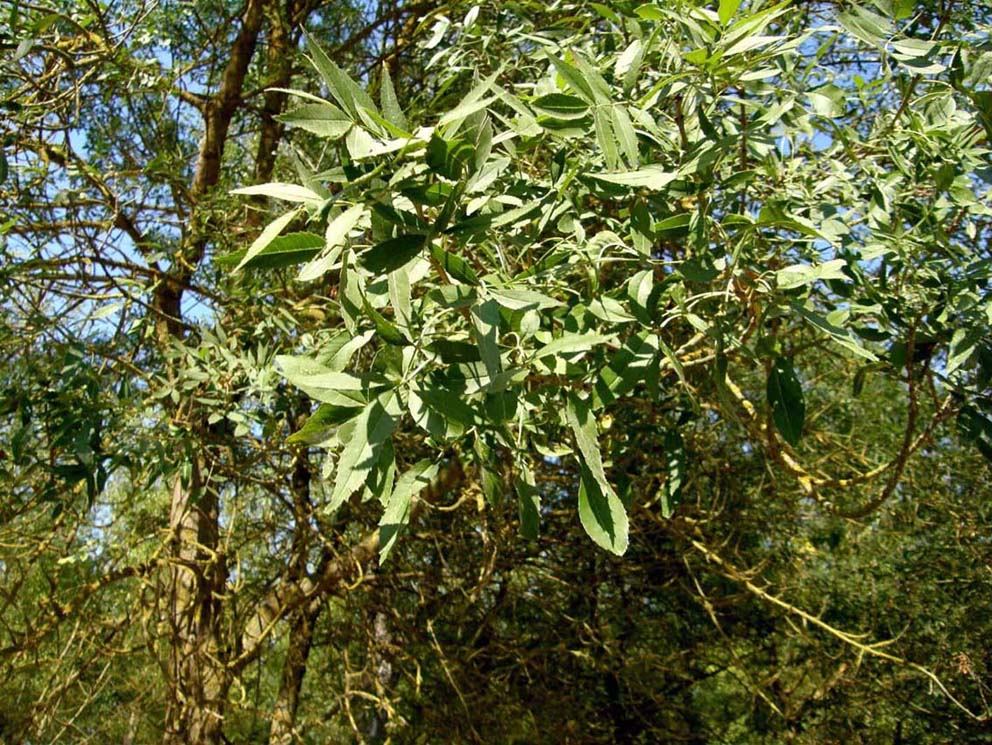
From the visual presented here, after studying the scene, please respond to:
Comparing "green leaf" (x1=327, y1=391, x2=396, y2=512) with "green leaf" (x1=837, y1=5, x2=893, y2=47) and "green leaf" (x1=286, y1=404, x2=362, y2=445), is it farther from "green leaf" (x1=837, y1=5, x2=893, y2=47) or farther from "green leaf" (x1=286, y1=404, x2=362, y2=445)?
"green leaf" (x1=837, y1=5, x2=893, y2=47)

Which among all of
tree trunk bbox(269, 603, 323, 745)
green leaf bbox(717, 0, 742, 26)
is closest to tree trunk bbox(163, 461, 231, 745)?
tree trunk bbox(269, 603, 323, 745)

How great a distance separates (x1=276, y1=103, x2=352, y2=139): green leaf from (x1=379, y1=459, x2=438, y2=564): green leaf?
0.42 m

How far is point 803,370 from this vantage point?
13.4ft

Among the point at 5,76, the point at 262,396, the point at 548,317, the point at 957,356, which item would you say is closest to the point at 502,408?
the point at 548,317

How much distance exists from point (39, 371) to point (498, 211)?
202 cm

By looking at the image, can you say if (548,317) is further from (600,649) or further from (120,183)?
(600,649)

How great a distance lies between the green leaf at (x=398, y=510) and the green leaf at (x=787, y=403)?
20.7 inches

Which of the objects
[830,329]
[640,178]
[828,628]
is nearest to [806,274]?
[830,329]

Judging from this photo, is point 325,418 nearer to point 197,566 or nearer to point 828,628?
point 828,628

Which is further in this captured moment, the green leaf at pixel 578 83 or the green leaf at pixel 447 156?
the green leaf at pixel 578 83

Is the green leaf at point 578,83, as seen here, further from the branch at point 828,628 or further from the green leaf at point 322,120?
the branch at point 828,628

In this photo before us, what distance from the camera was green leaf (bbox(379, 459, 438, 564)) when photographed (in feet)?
3.22

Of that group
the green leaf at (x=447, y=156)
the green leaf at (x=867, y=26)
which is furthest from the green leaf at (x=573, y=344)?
the green leaf at (x=867, y=26)

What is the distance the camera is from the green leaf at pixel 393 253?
2.92ft
